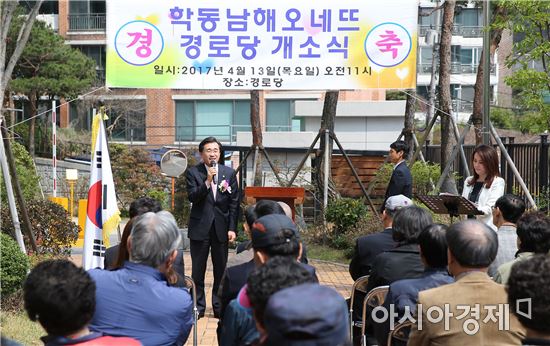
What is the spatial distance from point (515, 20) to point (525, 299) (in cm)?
899

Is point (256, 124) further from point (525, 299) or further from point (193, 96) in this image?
point (193, 96)

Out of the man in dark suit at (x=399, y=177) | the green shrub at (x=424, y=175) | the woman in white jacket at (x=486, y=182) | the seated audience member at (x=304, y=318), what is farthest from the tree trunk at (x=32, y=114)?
the seated audience member at (x=304, y=318)

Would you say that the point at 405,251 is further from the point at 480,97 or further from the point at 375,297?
the point at 480,97

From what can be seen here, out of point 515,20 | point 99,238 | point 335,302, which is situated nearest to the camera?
point 335,302

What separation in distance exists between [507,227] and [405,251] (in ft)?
3.51

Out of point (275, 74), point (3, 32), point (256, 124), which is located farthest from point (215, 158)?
point (256, 124)

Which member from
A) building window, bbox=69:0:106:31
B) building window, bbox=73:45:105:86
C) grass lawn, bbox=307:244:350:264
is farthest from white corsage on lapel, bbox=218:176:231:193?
building window, bbox=69:0:106:31

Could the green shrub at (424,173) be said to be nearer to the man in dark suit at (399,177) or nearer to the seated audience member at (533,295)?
the man in dark suit at (399,177)

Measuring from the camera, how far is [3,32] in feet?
35.0

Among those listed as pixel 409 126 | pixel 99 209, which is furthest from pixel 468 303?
pixel 409 126

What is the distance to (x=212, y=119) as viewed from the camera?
37.0 m

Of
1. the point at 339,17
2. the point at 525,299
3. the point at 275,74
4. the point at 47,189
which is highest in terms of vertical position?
the point at 339,17

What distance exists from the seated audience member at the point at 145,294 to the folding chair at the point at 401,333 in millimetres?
1268

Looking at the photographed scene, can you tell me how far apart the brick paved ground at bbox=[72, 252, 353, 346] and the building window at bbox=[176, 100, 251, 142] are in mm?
21964
